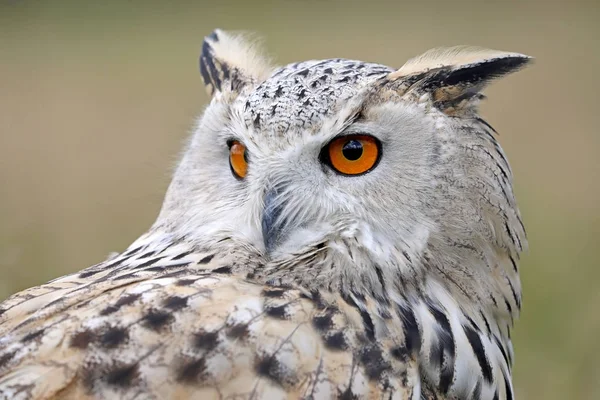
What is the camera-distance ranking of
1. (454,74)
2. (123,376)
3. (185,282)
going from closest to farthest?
1. (123,376)
2. (185,282)
3. (454,74)

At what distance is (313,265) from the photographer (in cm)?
181

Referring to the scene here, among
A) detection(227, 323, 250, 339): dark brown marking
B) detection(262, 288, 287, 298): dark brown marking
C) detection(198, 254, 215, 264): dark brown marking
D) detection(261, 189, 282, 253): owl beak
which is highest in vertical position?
detection(261, 189, 282, 253): owl beak

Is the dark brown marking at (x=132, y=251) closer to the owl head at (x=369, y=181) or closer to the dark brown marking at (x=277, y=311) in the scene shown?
the owl head at (x=369, y=181)

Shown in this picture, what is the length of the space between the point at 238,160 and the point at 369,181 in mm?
367

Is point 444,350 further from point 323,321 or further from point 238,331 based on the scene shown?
point 238,331

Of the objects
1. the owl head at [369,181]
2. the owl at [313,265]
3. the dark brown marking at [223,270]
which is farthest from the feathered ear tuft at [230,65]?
the dark brown marking at [223,270]

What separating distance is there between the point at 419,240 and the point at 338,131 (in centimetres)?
31

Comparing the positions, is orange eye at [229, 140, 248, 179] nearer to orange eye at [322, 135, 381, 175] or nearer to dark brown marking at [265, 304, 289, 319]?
orange eye at [322, 135, 381, 175]

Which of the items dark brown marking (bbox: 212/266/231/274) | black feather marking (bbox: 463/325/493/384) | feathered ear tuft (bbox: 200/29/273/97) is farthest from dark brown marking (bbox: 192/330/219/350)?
feathered ear tuft (bbox: 200/29/273/97)

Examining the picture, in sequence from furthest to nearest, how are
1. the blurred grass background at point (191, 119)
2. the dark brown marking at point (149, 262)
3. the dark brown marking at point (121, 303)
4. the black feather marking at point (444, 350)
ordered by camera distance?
the blurred grass background at point (191, 119) → the dark brown marking at point (149, 262) → the black feather marking at point (444, 350) → the dark brown marking at point (121, 303)

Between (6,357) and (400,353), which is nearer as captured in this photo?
(6,357)

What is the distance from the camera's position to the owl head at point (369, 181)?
1838 mm

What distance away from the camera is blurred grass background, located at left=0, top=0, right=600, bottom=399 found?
3580 mm

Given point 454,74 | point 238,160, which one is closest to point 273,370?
point 238,160
